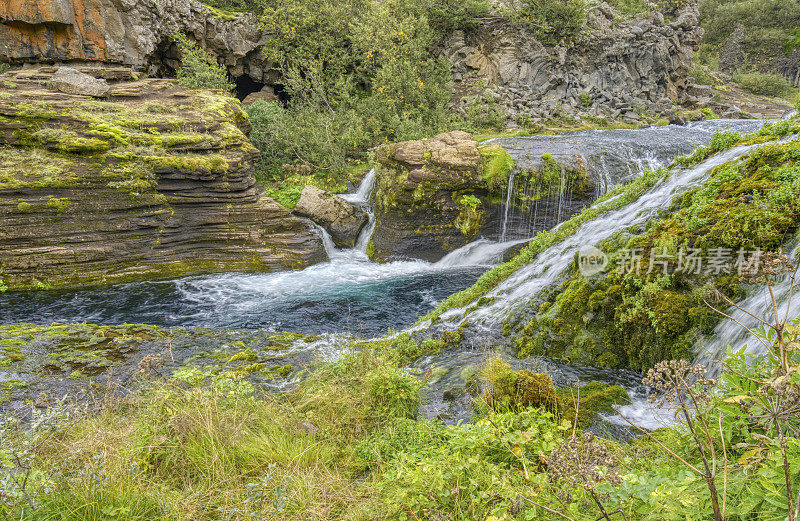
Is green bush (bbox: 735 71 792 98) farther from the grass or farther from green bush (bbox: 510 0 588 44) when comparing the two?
the grass

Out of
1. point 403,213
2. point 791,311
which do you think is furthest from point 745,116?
point 791,311

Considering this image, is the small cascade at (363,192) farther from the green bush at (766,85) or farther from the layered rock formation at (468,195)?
the green bush at (766,85)

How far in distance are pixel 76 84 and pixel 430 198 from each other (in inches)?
520

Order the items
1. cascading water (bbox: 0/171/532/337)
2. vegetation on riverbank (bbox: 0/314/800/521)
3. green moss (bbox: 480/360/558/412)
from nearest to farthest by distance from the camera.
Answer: vegetation on riverbank (bbox: 0/314/800/521), green moss (bbox: 480/360/558/412), cascading water (bbox: 0/171/532/337)

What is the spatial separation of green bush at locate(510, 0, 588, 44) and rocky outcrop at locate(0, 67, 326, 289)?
21060 mm

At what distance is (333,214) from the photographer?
14.7m

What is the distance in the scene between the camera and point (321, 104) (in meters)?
22.2

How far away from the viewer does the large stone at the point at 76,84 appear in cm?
1359

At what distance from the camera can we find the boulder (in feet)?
48.0

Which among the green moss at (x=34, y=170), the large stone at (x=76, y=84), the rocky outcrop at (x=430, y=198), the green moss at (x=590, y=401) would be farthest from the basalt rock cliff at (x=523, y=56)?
the green moss at (x=590, y=401)

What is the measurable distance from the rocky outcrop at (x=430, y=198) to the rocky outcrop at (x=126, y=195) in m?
3.08

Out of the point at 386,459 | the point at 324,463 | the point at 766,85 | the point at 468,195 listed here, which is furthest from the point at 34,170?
the point at 766,85

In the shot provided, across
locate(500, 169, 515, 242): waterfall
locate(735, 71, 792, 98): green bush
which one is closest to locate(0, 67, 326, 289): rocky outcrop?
locate(500, 169, 515, 242): waterfall

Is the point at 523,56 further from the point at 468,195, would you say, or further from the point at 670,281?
the point at 670,281
